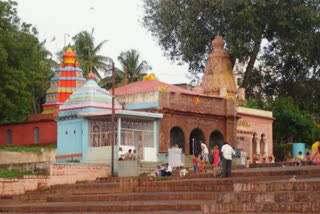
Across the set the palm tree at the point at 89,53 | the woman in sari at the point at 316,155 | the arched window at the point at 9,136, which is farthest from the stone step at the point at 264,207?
the palm tree at the point at 89,53

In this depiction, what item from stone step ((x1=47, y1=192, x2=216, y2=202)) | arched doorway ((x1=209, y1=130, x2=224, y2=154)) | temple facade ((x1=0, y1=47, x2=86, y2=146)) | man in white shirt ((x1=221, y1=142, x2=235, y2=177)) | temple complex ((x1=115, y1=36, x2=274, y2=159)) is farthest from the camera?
temple facade ((x1=0, y1=47, x2=86, y2=146))

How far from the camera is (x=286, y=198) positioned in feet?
56.3

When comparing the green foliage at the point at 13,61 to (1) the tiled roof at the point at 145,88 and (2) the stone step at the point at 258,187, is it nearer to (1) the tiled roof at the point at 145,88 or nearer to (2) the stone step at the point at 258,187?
(1) the tiled roof at the point at 145,88

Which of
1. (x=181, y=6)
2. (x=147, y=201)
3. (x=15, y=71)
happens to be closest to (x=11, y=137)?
(x=15, y=71)

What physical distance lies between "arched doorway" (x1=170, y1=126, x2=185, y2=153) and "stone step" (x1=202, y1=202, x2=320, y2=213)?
1833 centimetres

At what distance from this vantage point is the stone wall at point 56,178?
92.6 ft

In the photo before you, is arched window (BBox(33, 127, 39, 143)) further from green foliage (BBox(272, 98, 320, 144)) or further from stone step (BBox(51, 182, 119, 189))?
stone step (BBox(51, 182, 119, 189))

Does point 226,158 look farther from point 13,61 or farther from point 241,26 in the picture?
point 241,26

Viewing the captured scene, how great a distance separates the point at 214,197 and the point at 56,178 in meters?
10.9

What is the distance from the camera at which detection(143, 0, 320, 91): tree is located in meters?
45.6

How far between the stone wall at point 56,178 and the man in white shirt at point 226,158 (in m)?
8.39

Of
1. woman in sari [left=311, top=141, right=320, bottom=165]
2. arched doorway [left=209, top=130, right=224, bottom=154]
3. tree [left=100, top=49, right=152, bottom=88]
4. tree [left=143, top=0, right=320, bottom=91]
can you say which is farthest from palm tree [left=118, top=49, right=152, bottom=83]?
woman in sari [left=311, top=141, right=320, bottom=165]

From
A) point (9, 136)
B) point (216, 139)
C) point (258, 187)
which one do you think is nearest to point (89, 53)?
point (9, 136)

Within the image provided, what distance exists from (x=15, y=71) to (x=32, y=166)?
30.7ft
